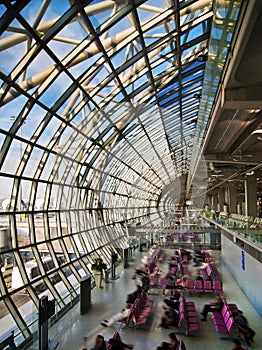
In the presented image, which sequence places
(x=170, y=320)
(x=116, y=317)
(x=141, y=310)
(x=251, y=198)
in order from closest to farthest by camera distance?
1. (x=170, y=320)
2. (x=116, y=317)
3. (x=141, y=310)
4. (x=251, y=198)

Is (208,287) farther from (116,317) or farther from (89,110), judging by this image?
(89,110)

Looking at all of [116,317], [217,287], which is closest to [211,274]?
[217,287]

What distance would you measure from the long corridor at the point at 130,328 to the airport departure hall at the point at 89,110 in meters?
0.53

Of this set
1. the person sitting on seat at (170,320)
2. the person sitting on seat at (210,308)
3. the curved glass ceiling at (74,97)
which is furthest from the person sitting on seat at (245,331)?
the curved glass ceiling at (74,97)

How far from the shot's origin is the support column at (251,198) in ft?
109

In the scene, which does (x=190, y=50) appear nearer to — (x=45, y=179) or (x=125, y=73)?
(x=125, y=73)

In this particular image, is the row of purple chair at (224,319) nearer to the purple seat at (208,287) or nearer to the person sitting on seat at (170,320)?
the person sitting on seat at (170,320)

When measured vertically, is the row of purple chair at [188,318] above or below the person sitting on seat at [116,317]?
above

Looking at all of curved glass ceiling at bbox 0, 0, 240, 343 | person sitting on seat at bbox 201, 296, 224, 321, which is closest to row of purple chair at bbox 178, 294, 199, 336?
person sitting on seat at bbox 201, 296, 224, 321

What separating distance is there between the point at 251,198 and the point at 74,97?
2664 centimetres

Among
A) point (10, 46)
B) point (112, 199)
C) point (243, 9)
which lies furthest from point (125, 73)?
point (112, 199)

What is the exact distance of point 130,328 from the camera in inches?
441

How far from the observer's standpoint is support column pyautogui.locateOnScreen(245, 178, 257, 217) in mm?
33241

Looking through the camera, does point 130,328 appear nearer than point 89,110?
Yes
